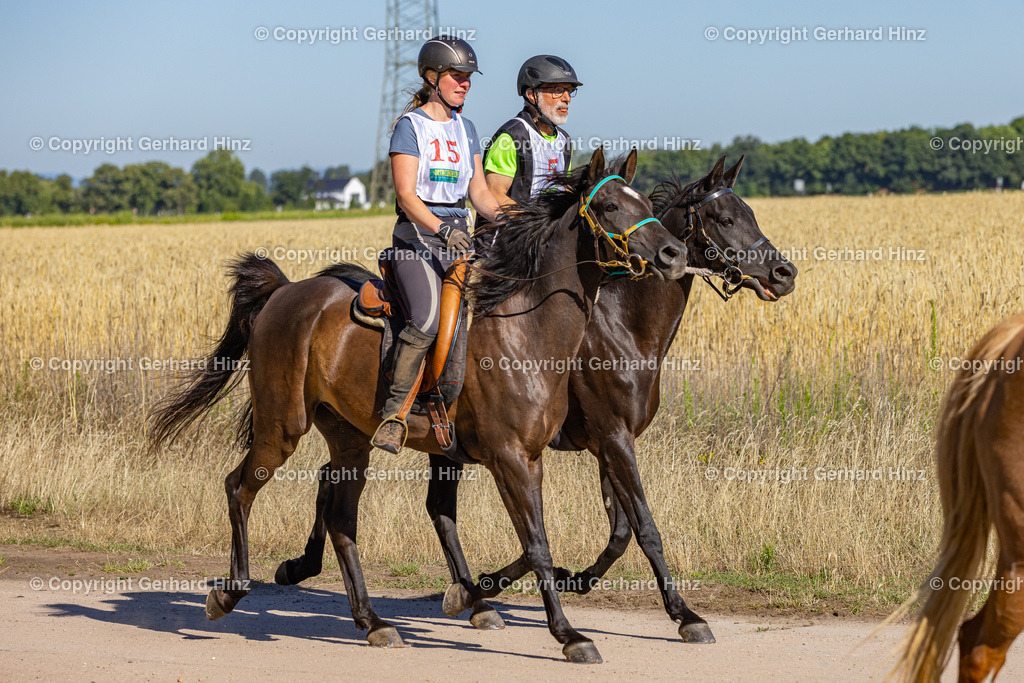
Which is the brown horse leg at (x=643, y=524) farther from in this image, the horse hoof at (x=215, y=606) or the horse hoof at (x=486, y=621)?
the horse hoof at (x=215, y=606)

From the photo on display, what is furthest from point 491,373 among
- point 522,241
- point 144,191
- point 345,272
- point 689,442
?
point 144,191

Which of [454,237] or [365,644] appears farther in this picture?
[365,644]

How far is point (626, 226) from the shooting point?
514 cm

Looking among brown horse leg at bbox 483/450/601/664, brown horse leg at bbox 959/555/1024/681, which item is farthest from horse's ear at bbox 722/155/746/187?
brown horse leg at bbox 959/555/1024/681

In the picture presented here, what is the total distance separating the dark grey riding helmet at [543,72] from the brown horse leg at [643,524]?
92.8 inches

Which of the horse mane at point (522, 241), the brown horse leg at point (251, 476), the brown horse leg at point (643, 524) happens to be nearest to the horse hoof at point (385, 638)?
the brown horse leg at point (251, 476)

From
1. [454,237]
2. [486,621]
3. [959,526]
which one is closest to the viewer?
[959,526]

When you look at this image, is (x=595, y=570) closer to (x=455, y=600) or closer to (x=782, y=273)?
(x=455, y=600)

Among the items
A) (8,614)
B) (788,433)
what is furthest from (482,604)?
(788,433)

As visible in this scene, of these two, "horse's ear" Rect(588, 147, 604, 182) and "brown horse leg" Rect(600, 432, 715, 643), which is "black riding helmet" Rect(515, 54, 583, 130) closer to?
"horse's ear" Rect(588, 147, 604, 182)

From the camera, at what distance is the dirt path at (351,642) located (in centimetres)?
494

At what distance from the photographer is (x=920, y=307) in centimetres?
1090

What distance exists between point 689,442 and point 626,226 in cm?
391

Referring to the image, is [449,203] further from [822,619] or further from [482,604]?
[822,619]
